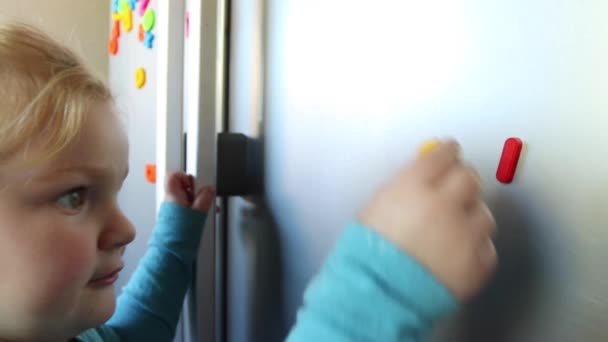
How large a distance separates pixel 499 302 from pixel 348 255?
0.14 m

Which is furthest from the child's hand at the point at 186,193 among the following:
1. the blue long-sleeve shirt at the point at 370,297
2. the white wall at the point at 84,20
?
the white wall at the point at 84,20

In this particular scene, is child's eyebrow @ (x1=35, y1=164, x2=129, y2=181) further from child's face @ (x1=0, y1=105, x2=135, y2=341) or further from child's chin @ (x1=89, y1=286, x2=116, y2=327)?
child's chin @ (x1=89, y1=286, x2=116, y2=327)

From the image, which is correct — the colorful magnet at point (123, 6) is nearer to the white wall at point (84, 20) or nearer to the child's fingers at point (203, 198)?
the white wall at point (84, 20)

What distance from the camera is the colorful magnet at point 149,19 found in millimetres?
964

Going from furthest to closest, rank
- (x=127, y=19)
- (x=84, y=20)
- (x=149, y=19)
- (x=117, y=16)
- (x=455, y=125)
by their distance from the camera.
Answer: (x=84, y=20)
(x=117, y=16)
(x=127, y=19)
(x=149, y=19)
(x=455, y=125)

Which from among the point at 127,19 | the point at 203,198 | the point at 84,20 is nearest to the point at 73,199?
the point at 203,198

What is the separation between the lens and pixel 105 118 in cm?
41

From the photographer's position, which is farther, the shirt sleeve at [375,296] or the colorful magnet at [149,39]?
the colorful magnet at [149,39]

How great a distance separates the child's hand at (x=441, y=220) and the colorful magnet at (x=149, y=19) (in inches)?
33.7

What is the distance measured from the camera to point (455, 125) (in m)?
0.33

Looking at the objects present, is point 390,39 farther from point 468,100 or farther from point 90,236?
point 90,236

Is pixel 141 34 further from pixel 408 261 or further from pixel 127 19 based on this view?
pixel 408 261

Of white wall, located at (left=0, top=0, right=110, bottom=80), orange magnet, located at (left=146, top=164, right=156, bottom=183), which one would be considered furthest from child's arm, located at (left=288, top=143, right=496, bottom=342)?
white wall, located at (left=0, top=0, right=110, bottom=80)

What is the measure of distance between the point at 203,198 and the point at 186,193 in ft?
0.11
